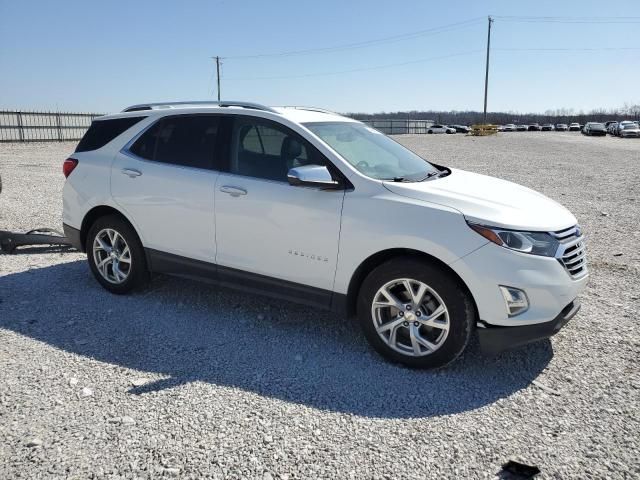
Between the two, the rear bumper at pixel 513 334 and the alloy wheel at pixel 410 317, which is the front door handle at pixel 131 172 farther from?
the rear bumper at pixel 513 334

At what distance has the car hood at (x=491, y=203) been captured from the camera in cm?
351

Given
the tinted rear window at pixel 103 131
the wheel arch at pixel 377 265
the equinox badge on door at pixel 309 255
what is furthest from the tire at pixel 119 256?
the wheel arch at pixel 377 265

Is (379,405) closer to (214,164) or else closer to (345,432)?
(345,432)

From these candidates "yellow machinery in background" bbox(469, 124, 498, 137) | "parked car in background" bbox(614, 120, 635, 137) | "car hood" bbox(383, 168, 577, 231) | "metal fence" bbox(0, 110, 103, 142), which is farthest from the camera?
"yellow machinery in background" bbox(469, 124, 498, 137)

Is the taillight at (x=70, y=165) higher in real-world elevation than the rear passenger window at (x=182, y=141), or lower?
lower

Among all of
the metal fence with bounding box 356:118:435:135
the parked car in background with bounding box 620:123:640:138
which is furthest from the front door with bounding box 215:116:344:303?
the metal fence with bounding box 356:118:435:135

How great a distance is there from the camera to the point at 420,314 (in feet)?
12.2

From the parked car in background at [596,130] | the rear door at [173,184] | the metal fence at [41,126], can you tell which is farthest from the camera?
the parked car in background at [596,130]

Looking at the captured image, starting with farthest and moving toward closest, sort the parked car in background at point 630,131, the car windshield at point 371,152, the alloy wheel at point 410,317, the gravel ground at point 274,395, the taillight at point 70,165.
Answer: the parked car in background at point 630,131 → the taillight at point 70,165 → the car windshield at point 371,152 → the alloy wheel at point 410,317 → the gravel ground at point 274,395

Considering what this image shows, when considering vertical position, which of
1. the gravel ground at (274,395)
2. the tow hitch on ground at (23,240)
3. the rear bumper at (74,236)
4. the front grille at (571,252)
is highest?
the front grille at (571,252)

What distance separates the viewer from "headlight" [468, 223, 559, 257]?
3.43m

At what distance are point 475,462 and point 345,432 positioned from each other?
74cm

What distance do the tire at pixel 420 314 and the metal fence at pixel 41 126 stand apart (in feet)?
88.6

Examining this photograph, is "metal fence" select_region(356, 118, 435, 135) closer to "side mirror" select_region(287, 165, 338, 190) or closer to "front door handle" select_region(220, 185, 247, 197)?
"front door handle" select_region(220, 185, 247, 197)
